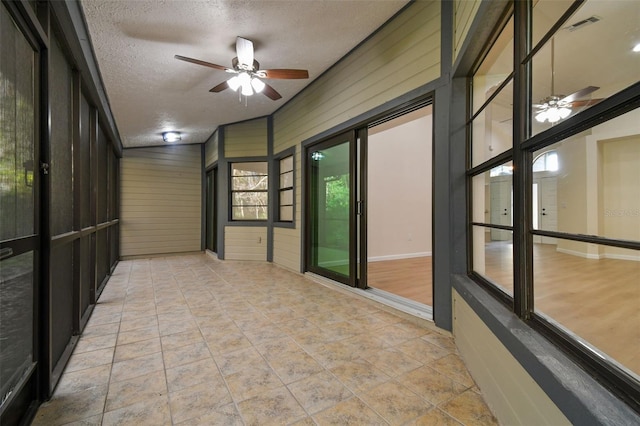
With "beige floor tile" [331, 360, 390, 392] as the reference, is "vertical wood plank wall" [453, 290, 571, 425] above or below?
above

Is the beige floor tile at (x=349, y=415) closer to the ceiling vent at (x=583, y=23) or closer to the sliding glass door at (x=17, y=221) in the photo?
the sliding glass door at (x=17, y=221)

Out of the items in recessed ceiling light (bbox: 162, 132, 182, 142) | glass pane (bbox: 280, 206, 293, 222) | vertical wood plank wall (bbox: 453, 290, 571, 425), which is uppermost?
recessed ceiling light (bbox: 162, 132, 182, 142)

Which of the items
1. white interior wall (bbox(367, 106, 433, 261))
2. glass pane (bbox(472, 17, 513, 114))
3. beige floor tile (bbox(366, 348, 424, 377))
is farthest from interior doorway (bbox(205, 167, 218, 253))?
glass pane (bbox(472, 17, 513, 114))

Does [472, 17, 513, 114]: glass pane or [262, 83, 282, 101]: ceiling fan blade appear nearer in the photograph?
[472, 17, 513, 114]: glass pane

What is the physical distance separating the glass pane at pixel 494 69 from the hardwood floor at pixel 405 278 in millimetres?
2127

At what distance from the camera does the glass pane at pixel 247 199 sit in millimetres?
6328

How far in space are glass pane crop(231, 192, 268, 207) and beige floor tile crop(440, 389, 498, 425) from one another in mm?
5238

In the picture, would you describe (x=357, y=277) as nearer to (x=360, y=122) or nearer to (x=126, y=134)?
(x=360, y=122)

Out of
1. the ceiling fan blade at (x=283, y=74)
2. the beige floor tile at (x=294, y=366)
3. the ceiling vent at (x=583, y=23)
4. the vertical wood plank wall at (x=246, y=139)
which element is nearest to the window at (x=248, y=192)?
the vertical wood plank wall at (x=246, y=139)

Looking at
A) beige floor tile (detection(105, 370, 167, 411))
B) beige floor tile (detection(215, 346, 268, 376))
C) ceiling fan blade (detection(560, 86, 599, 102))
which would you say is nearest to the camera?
ceiling fan blade (detection(560, 86, 599, 102))

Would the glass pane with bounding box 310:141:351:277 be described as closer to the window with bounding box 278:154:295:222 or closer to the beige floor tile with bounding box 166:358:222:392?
the window with bounding box 278:154:295:222

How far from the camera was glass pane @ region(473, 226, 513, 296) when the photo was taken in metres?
1.81

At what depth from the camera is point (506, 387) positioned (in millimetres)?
1395

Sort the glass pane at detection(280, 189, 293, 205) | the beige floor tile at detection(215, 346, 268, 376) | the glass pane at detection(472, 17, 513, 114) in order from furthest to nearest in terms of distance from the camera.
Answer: the glass pane at detection(280, 189, 293, 205), the beige floor tile at detection(215, 346, 268, 376), the glass pane at detection(472, 17, 513, 114)
